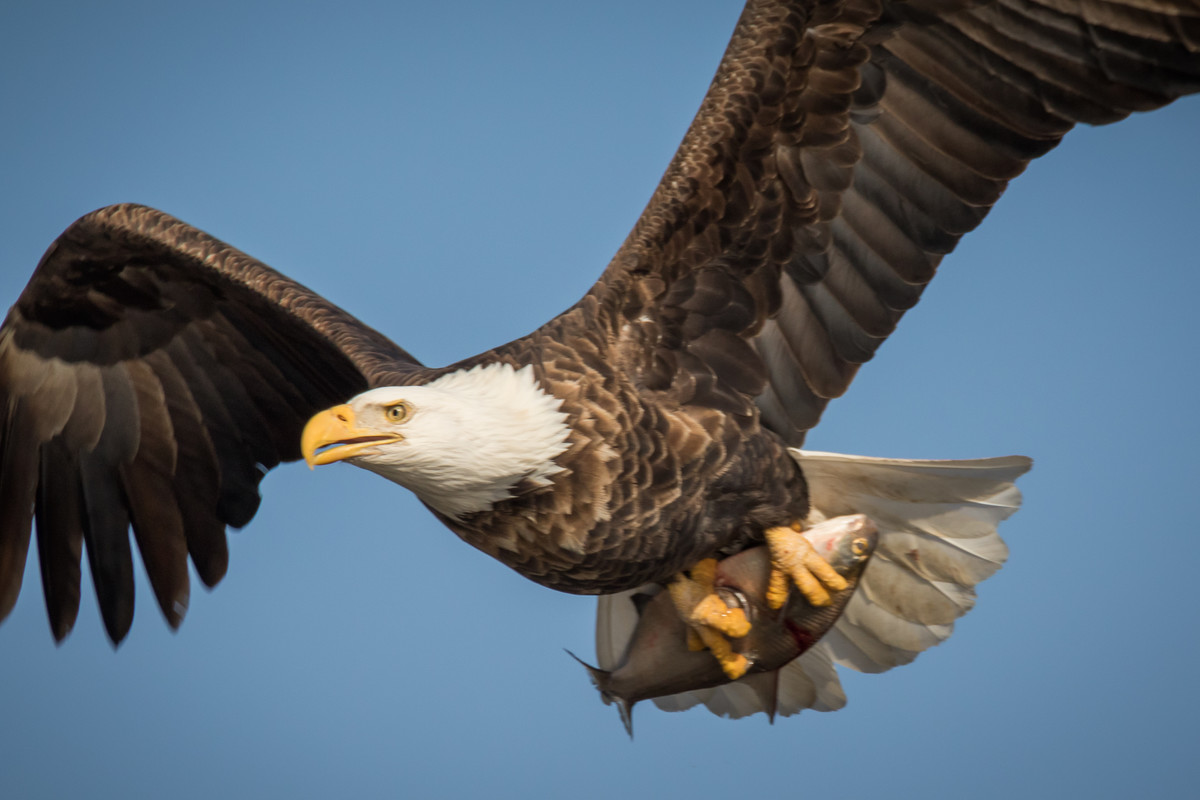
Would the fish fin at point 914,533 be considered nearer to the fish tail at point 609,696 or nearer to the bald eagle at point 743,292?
the bald eagle at point 743,292

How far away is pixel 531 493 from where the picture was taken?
121 inches

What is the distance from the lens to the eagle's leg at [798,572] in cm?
343

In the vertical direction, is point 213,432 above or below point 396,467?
above

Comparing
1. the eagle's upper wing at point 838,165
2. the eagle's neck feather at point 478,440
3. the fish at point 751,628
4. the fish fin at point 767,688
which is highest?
the eagle's upper wing at point 838,165

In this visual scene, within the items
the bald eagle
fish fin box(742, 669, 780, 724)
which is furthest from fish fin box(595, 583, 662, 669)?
the bald eagle

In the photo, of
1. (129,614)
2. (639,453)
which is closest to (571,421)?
(639,453)

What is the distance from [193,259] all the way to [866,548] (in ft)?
7.14

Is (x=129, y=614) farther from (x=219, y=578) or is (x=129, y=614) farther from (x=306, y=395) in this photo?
(x=306, y=395)

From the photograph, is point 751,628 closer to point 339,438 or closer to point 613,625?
point 613,625

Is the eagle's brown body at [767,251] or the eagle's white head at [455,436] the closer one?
the eagle's white head at [455,436]

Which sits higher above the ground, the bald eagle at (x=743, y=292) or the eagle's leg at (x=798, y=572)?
the bald eagle at (x=743, y=292)

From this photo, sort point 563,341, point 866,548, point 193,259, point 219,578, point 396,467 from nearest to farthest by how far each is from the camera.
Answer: point 396,467 < point 563,341 < point 866,548 < point 193,259 < point 219,578

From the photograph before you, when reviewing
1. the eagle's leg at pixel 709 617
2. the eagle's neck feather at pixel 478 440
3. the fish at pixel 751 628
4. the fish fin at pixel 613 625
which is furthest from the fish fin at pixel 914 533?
the eagle's neck feather at pixel 478 440

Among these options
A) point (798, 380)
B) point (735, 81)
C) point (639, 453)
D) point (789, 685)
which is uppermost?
point (735, 81)
